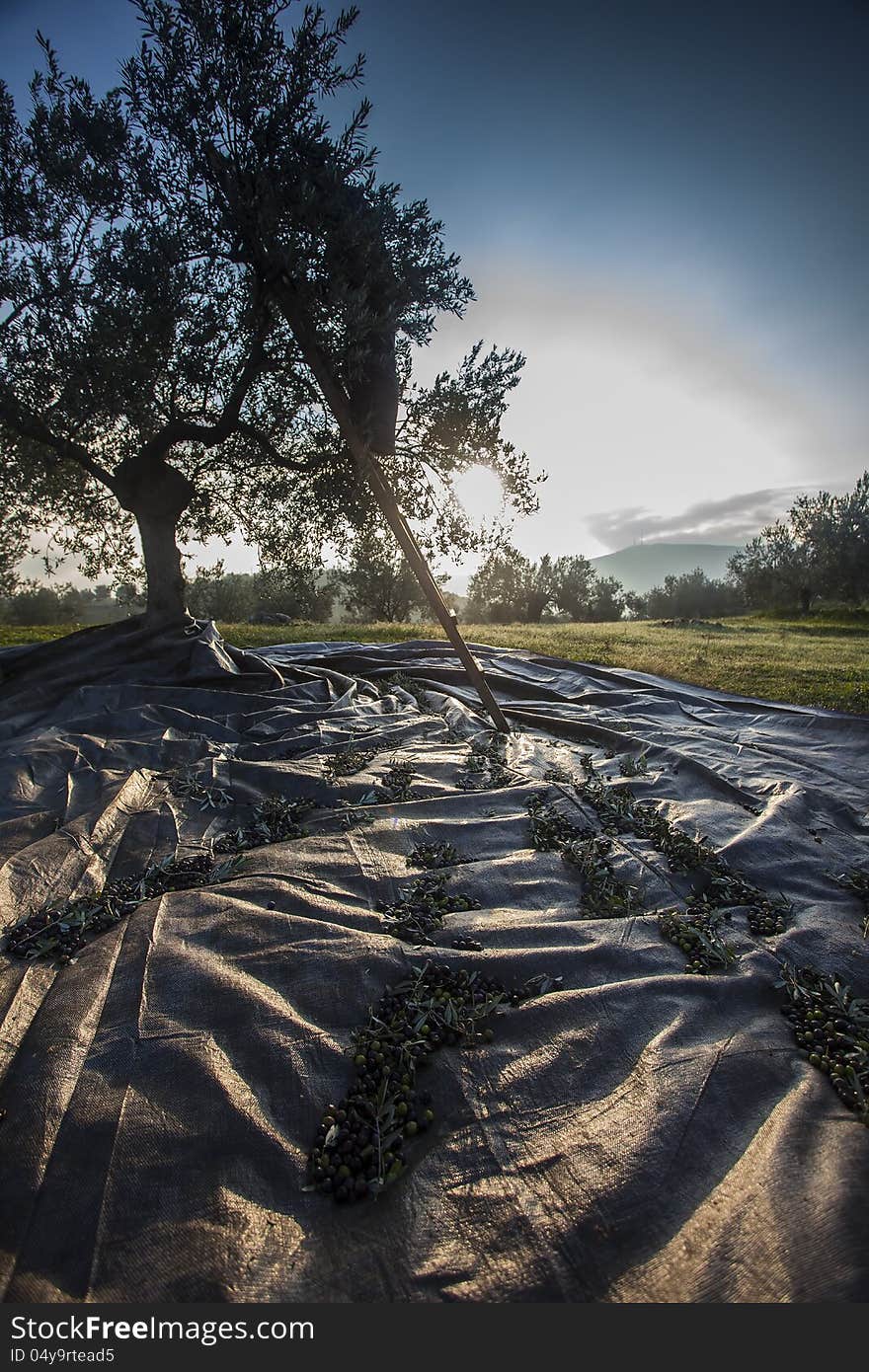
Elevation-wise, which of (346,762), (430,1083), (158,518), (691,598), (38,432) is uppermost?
(691,598)

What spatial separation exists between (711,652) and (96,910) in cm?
1731

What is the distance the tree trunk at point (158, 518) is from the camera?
38.1 ft

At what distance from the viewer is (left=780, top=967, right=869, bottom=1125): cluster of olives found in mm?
2533

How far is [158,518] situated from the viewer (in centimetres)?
1190

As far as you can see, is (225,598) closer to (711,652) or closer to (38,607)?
(38,607)

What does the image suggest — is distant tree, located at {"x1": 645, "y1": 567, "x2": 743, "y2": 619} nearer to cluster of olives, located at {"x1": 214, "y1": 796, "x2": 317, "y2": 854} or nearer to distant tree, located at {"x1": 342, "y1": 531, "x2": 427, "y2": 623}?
distant tree, located at {"x1": 342, "y1": 531, "x2": 427, "y2": 623}

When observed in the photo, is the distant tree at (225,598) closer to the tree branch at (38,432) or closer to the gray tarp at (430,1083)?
the tree branch at (38,432)

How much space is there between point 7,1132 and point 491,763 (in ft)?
17.9

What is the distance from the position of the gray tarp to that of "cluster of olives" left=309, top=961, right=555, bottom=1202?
0.08 m

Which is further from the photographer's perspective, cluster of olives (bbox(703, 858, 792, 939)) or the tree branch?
the tree branch

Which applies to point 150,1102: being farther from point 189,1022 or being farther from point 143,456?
point 143,456

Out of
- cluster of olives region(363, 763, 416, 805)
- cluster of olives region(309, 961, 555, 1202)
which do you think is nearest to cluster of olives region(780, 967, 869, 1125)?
cluster of olives region(309, 961, 555, 1202)

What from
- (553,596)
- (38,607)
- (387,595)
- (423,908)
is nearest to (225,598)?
(387,595)

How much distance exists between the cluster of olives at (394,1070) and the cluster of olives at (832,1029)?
1.37 meters
